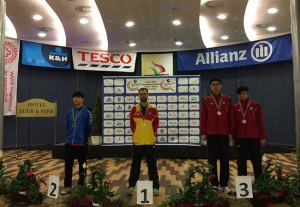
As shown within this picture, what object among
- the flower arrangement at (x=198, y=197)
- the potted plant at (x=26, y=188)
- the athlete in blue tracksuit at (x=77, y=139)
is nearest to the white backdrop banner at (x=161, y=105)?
the athlete in blue tracksuit at (x=77, y=139)

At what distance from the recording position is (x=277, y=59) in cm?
A: 879

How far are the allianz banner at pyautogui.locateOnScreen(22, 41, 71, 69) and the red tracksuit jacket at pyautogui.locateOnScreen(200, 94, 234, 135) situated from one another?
732cm

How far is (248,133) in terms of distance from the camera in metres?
3.81

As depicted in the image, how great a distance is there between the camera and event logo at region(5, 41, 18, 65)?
29.0ft

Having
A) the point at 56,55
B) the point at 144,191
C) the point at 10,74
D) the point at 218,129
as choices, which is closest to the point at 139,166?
the point at 144,191

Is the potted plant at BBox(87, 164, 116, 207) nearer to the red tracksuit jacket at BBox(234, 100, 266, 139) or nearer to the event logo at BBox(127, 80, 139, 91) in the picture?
the red tracksuit jacket at BBox(234, 100, 266, 139)

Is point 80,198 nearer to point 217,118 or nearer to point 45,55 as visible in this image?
point 217,118

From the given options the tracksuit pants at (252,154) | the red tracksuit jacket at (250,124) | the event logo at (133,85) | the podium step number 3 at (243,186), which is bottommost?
the podium step number 3 at (243,186)

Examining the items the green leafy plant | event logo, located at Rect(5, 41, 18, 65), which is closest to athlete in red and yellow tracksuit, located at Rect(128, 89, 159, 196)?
the green leafy plant

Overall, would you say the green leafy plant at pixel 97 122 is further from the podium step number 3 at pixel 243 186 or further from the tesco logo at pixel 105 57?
the podium step number 3 at pixel 243 186

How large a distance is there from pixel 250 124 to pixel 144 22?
5.09 meters

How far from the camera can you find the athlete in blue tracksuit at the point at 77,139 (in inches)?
155

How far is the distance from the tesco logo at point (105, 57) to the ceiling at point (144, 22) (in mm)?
344

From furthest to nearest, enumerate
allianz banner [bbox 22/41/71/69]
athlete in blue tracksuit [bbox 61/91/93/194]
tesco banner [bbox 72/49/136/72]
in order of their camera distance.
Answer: tesco banner [bbox 72/49/136/72]
allianz banner [bbox 22/41/71/69]
athlete in blue tracksuit [bbox 61/91/93/194]
